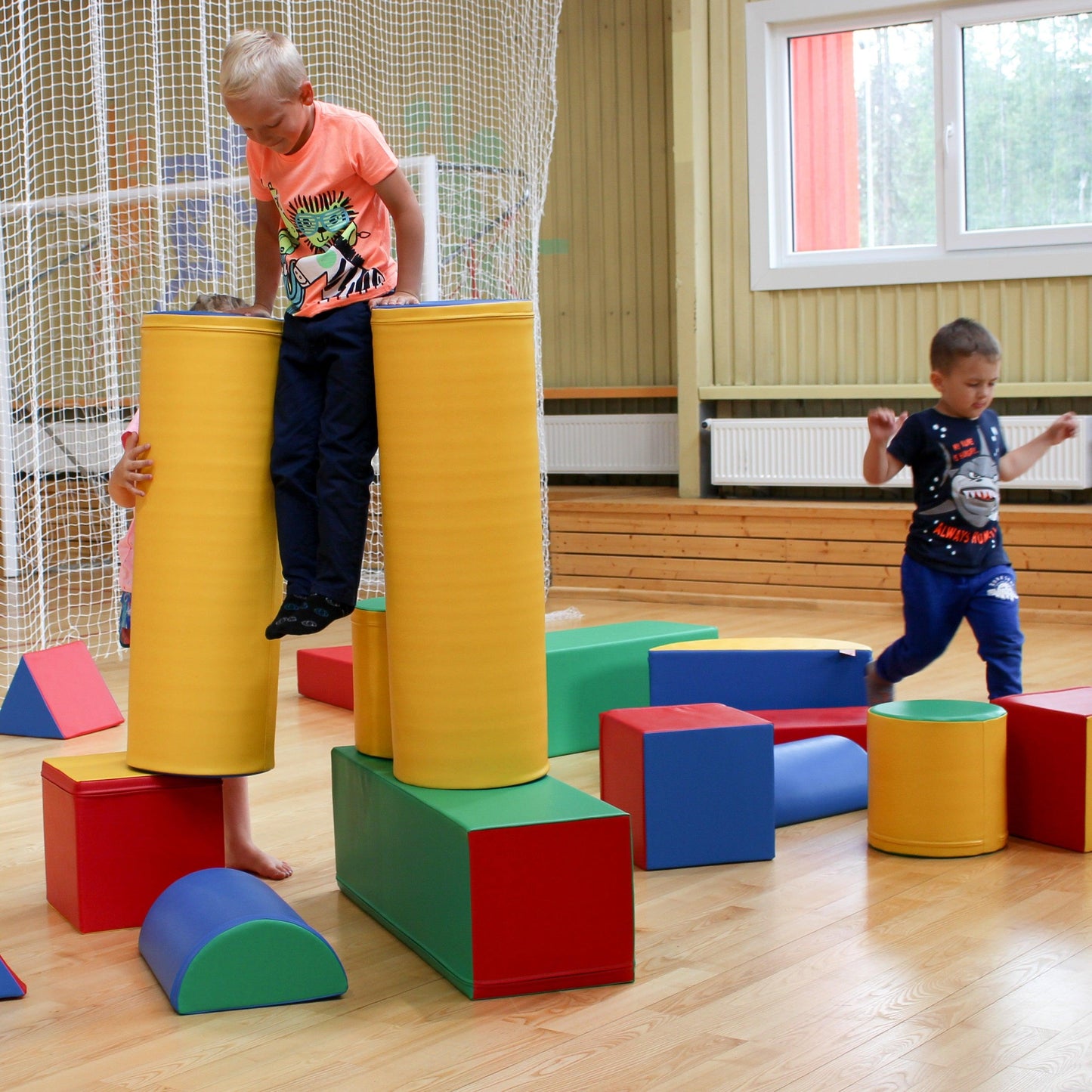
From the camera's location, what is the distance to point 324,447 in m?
2.32

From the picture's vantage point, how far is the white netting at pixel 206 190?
5.57 m

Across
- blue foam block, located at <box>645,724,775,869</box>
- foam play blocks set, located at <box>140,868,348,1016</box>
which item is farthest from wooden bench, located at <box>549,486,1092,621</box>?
foam play blocks set, located at <box>140,868,348,1016</box>

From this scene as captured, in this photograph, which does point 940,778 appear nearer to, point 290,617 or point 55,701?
point 290,617

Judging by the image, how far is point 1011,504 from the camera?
6281 millimetres

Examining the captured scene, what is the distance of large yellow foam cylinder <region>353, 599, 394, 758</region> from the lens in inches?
97.7

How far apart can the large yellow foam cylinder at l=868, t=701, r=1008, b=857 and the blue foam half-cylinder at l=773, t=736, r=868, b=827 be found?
0.25 metres

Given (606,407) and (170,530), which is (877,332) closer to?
(606,407)

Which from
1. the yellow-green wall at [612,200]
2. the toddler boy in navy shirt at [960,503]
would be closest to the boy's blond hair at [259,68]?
the toddler boy in navy shirt at [960,503]

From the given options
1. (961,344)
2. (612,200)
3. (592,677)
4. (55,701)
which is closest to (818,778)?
(592,677)

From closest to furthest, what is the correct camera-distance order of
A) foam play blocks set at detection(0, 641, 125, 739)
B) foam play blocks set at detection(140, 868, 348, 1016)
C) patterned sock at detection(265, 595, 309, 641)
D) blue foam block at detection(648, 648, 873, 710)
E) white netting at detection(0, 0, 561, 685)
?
foam play blocks set at detection(140, 868, 348, 1016), patterned sock at detection(265, 595, 309, 641), blue foam block at detection(648, 648, 873, 710), foam play blocks set at detection(0, 641, 125, 739), white netting at detection(0, 0, 561, 685)

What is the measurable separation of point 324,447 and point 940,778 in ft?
4.35

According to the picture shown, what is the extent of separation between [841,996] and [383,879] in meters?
0.80

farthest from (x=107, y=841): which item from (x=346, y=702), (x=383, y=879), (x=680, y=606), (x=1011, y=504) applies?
(x=1011, y=504)

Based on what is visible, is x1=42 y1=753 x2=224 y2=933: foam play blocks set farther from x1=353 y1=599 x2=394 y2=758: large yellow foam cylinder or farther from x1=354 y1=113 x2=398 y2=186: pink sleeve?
x1=354 y1=113 x2=398 y2=186: pink sleeve
